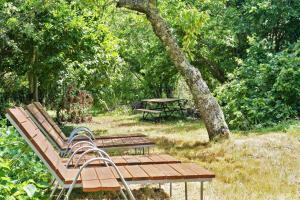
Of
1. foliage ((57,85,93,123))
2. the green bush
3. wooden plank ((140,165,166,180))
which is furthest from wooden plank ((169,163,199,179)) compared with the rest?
foliage ((57,85,93,123))

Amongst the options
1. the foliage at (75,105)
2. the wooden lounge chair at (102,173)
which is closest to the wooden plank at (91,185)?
the wooden lounge chair at (102,173)

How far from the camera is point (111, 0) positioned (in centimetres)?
961

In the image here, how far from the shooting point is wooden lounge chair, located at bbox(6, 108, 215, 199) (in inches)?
152

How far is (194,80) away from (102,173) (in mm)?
5363

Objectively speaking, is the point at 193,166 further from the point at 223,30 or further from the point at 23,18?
the point at 223,30

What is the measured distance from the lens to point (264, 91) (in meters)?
12.8

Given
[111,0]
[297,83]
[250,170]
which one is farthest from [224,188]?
[297,83]

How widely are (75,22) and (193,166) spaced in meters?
7.38

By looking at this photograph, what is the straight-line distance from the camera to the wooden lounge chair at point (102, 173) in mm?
3861

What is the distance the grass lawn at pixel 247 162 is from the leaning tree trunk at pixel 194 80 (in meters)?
0.44

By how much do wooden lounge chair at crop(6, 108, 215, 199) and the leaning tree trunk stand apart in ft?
14.3

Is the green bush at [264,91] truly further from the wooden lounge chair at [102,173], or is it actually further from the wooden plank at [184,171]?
the wooden lounge chair at [102,173]

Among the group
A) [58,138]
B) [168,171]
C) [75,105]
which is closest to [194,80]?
[58,138]

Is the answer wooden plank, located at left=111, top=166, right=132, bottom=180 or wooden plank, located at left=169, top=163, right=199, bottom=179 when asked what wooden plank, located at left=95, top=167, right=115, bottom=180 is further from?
wooden plank, located at left=169, top=163, right=199, bottom=179
